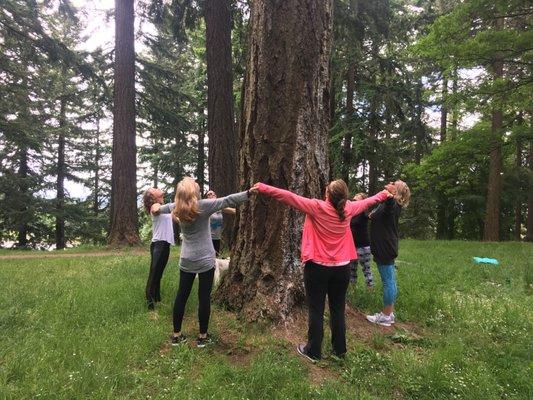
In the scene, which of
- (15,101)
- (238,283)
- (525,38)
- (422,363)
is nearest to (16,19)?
(15,101)

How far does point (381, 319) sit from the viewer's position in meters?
5.27

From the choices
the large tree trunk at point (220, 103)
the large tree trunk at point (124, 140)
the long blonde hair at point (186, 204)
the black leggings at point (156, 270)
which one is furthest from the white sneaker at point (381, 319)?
the large tree trunk at point (124, 140)

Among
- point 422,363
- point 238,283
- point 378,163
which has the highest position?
point 378,163

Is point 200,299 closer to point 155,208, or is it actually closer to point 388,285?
point 155,208

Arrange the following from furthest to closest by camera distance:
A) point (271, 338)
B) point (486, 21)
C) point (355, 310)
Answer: point (486, 21)
point (355, 310)
point (271, 338)

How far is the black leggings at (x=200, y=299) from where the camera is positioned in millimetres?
4492

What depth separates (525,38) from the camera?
33.9 feet

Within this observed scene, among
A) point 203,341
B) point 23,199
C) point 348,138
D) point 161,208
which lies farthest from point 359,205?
point 23,199

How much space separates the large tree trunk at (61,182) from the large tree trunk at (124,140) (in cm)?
1002

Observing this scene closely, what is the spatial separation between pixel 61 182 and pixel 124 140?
14.7 metres

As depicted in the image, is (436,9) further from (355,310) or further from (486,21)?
(355,310)

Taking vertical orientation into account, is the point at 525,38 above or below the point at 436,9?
below

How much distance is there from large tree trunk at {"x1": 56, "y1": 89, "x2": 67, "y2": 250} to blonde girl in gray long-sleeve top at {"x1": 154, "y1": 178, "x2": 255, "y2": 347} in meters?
20.4

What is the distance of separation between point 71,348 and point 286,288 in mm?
2225
